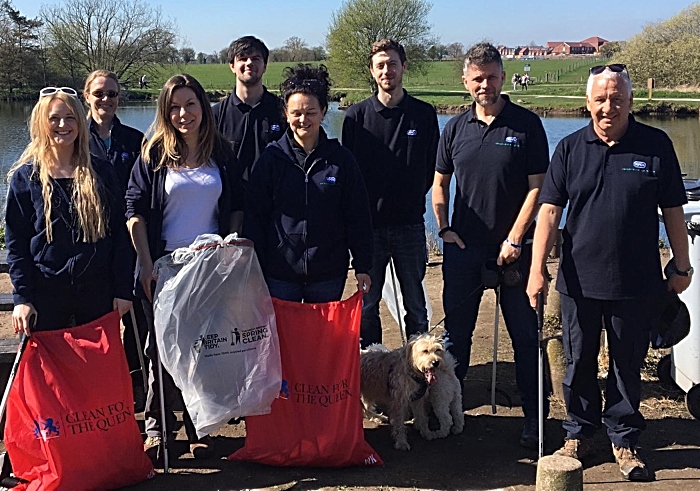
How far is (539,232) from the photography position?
12.5ft

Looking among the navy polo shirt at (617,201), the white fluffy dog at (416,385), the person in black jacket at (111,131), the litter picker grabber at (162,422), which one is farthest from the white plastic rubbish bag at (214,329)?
the navy polo shirt at (617,201)

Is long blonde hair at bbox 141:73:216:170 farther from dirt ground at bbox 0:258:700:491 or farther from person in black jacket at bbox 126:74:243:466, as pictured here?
dirt ground at bbox 0:258:700:491

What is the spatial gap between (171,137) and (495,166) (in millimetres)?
1788

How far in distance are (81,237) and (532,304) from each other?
2.37m

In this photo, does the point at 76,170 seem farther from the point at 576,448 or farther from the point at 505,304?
the point at 576,448

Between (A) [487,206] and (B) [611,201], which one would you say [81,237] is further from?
(B) [611,201]

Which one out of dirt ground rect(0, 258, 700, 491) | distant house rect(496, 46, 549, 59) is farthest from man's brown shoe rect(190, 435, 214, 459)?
distant house rect(496, 46, 549, 59)

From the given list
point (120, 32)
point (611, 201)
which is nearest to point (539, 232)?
point (611, 201)

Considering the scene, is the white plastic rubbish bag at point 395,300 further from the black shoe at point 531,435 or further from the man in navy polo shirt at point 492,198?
the black shoe at point 531,435

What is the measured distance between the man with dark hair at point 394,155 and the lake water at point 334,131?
5983 millimetres

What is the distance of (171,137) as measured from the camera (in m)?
3.94

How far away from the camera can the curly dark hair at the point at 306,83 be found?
393 centimetres

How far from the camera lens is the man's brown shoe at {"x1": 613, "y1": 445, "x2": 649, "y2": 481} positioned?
149 inches

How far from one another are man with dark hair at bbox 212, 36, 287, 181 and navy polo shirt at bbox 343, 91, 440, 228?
0.52m
